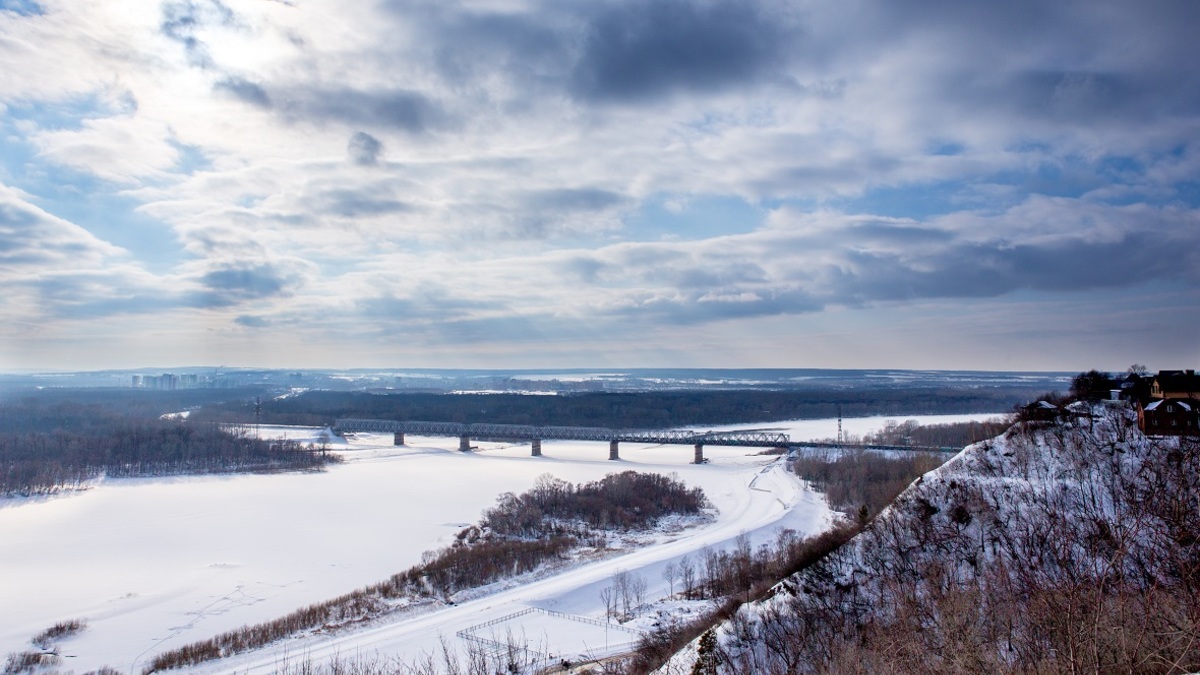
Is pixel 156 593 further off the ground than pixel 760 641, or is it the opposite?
pixel 760 641

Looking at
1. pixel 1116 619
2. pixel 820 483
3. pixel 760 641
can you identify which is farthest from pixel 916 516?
pixel 820 483

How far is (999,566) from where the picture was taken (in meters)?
22.0

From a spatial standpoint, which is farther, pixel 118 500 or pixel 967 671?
pixel 118 500

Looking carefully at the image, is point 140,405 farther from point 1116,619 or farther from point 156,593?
point 1116,619

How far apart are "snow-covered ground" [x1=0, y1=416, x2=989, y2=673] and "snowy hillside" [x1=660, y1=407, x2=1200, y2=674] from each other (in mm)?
9608

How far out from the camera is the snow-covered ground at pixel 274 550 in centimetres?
2969

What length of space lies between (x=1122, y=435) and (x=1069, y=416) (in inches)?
86.0

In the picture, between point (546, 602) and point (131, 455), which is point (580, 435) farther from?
point (546, 602)

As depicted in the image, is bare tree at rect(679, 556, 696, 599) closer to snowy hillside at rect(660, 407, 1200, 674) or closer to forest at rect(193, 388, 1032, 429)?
snowy hillside at rect(660, 407, 1200, 674)

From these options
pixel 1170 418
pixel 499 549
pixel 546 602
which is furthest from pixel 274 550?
pixel 1170 418

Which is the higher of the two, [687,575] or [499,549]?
[499,549]

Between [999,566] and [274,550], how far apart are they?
39558mm

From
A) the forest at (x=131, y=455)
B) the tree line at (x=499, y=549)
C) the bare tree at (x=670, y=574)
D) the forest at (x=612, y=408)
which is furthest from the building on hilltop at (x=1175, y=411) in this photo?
the forest at (x=612, y=408)

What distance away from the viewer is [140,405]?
6540 inches
